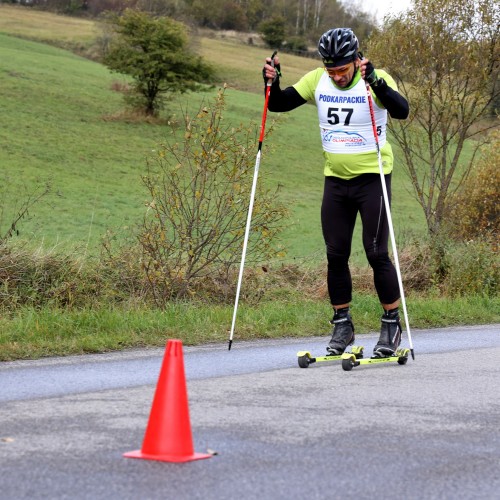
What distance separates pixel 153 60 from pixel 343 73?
4984cm

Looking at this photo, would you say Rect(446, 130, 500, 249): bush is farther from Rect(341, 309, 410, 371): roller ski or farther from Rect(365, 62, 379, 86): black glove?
Rect(365, 62, 379, 86): black glove

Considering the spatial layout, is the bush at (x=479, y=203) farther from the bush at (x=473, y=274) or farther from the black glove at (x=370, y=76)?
the black glove at (x=370, y=76)

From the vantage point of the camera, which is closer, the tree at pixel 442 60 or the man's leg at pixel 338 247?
the man's leg at pixel 338 247

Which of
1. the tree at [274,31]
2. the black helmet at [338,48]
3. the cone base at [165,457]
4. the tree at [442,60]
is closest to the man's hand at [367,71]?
the black helmet at [338,48]

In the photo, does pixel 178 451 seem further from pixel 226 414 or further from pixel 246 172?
pixel 246 172

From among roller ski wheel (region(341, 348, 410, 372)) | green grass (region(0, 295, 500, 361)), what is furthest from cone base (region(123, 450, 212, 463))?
green grass (region(0, 295, 500, 361))

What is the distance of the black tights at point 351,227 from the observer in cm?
820

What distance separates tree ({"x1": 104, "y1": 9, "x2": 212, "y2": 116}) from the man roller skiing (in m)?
48.9

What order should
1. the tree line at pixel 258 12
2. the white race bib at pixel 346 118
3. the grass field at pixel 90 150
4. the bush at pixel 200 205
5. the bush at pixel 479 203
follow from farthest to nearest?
the tree line at pixel 258 12 < the grass field at pixel 90 150 < the bush at pixel 479 203 < the bush at pixel 200 205 < the white race bib at pixel 346 118

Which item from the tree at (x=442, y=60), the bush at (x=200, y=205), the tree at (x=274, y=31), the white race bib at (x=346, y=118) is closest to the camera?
the white race bib at (x=346, y=118)

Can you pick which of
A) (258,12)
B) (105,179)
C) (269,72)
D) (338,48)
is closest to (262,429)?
(338,48)

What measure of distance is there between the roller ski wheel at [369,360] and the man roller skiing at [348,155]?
0.33ft

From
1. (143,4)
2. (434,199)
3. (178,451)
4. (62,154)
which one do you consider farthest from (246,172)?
(143,4)

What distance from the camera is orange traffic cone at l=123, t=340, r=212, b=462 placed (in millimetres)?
4902
